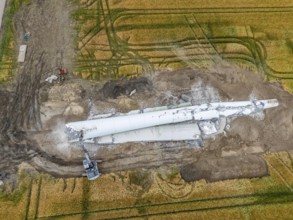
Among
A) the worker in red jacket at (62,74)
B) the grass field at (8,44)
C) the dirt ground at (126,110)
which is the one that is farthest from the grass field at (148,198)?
the grass field at (8,44)

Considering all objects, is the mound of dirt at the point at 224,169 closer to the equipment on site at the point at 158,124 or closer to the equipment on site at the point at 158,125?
the equipment on site at the point at 158,125

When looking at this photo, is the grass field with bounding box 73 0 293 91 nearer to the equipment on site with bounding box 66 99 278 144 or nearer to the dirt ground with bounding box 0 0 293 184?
the dirt ground with bounding box 0 0 293 184

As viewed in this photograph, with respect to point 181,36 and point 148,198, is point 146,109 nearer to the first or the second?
point 148,198

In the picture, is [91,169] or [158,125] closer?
[91,169]

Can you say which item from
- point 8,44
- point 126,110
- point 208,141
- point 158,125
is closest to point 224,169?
point 208,141

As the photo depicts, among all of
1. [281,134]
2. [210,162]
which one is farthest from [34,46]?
[281,134]

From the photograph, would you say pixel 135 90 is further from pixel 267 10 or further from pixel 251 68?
pixel 267 10
